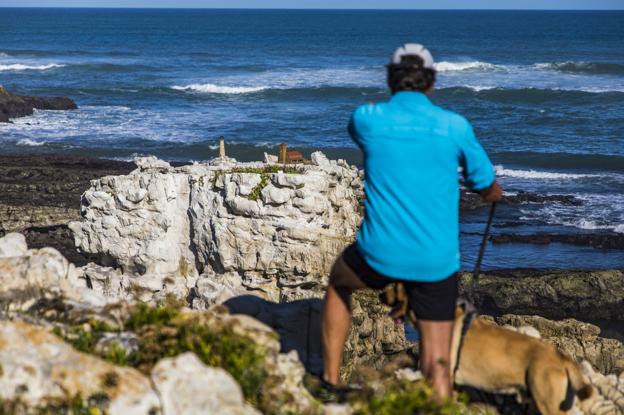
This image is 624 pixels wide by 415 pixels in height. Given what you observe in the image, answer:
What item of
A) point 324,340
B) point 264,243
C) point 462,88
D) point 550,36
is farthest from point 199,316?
point 550,36

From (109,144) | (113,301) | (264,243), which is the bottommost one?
(109,144)

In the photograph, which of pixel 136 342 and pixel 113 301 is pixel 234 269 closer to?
pixel 113 301

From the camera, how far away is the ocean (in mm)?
32281

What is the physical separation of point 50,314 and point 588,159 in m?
36.6

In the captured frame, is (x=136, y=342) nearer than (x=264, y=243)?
Yes

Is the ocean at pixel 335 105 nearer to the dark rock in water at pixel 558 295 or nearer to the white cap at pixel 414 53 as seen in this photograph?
the dark rock in water at pixel 558 295

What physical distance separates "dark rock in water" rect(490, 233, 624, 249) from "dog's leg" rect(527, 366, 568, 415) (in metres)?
20.8

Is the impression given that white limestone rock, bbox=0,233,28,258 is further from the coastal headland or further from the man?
the man

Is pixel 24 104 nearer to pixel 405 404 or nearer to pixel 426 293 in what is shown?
pixel 426 293

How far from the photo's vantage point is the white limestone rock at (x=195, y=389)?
16.7ft

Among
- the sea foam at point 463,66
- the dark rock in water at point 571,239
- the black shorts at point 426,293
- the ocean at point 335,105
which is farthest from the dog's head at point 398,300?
the sea foam at point 463,66

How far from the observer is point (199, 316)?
640cm

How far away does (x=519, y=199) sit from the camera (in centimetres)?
3238

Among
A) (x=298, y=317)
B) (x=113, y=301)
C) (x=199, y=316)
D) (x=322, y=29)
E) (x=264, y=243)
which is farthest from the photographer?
(x=322, y=29)
